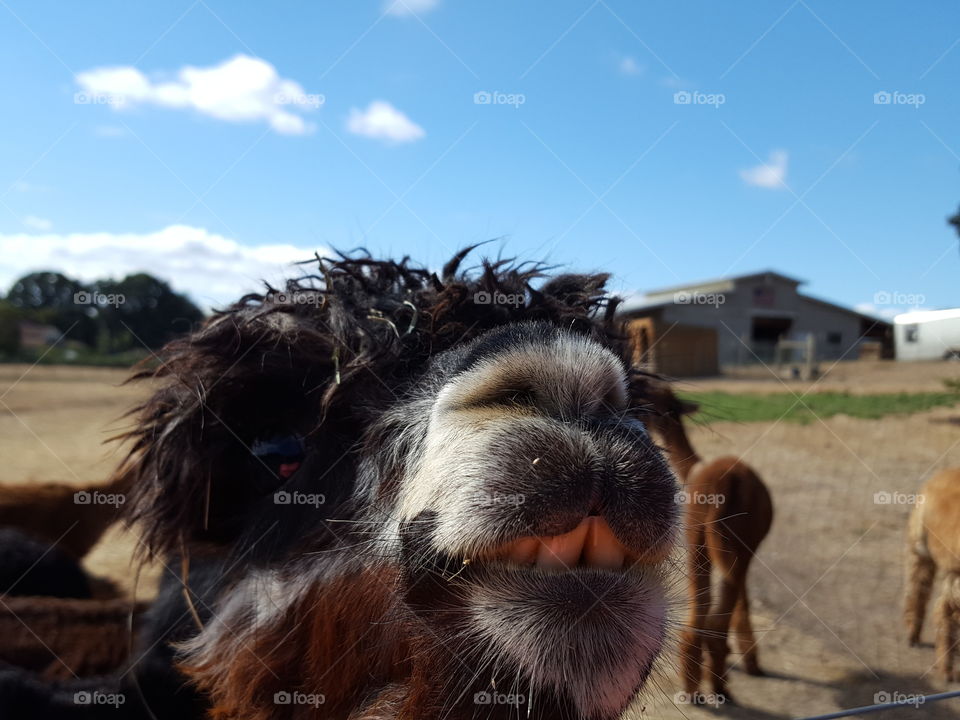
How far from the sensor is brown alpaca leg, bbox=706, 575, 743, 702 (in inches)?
181

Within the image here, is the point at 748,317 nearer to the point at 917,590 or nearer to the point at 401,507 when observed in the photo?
the point at 917,590

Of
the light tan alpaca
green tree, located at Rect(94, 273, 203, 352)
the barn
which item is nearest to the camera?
green tree, located at Rect(94, 273, 203, 352)

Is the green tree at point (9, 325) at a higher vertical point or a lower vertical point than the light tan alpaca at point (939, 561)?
higher

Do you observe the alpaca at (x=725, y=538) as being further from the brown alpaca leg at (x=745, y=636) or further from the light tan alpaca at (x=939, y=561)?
the light tan alpaca at (x=939, y=561)

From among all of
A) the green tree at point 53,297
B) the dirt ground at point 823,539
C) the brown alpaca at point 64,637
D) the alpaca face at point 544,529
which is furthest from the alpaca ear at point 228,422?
the green tree at point 53,297

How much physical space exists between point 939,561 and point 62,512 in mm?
7017

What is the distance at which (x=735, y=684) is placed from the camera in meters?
4.91

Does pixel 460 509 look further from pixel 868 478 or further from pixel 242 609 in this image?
pixel 868 478

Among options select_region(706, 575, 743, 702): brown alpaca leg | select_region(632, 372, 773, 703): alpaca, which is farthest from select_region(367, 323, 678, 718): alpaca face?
select_region(706, 575, 743, 702): brown alpaca leg

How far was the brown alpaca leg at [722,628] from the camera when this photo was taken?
4.60m

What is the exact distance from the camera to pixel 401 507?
1.94m

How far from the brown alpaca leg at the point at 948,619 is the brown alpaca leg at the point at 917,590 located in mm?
406

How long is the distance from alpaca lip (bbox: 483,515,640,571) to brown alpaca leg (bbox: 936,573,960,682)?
193 inches

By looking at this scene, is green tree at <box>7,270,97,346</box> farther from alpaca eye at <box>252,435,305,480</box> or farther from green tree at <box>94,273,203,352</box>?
alpaca eye at <box>252,435,305,480</box>
